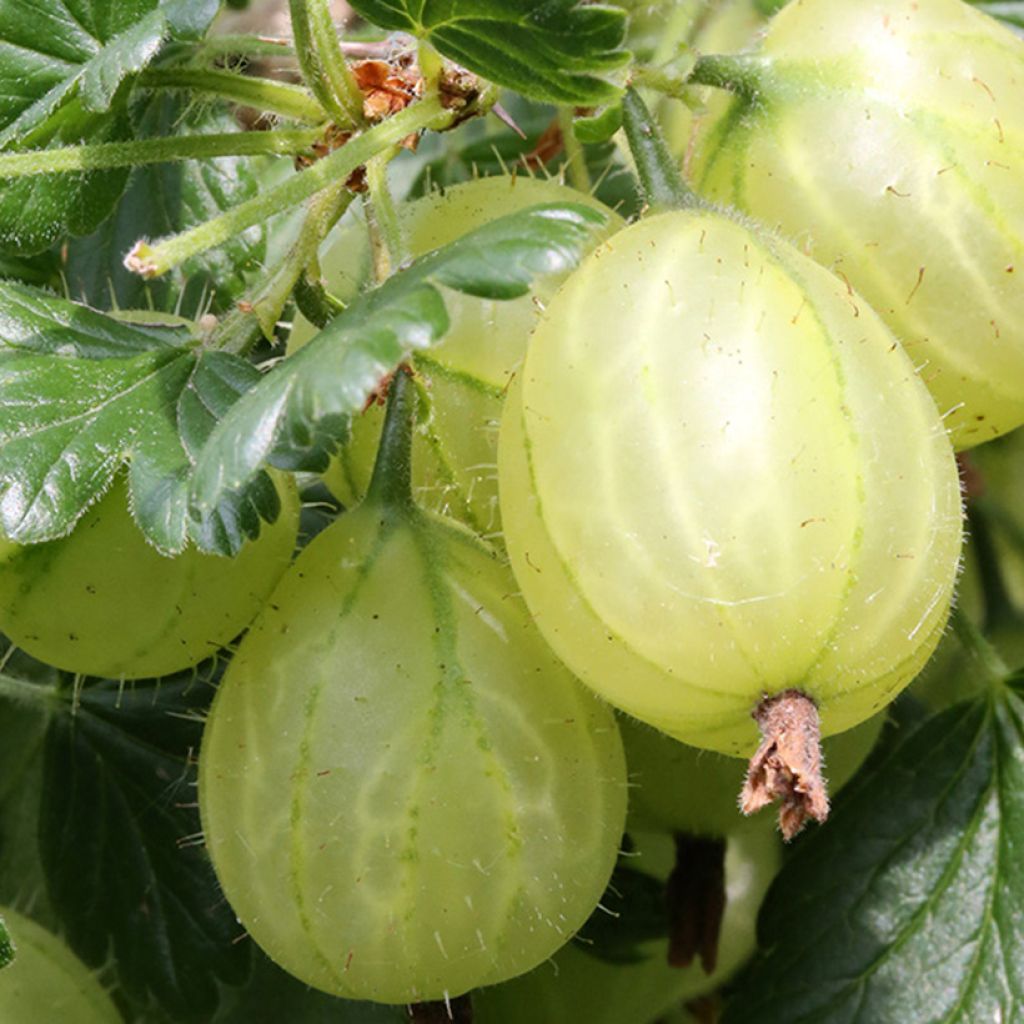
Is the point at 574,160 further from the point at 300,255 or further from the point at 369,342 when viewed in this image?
the point at 369,342

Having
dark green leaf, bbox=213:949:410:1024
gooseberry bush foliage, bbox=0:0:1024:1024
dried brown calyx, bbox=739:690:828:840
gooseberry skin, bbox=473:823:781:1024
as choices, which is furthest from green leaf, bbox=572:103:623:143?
dark green leaf, bbox=213:949:410:1024

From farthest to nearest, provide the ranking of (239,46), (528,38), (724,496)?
(239,46)
(528,38)
(724,496)

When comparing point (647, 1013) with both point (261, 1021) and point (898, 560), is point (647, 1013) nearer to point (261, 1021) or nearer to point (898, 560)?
point (261, 1021)

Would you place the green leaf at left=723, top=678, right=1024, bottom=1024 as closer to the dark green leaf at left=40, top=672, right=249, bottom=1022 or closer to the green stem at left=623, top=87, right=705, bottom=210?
the dark green leaf at left=40, top=672, right=249, bottom=1022

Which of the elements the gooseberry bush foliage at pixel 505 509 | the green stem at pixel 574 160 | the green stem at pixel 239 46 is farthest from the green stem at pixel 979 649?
the green stem at pixel 239 46

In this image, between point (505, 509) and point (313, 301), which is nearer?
point (505, 509)

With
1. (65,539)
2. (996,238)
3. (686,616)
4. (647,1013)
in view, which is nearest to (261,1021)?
(647,1013)

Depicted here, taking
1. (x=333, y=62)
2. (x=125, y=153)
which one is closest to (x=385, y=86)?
(x=333, y=62)
